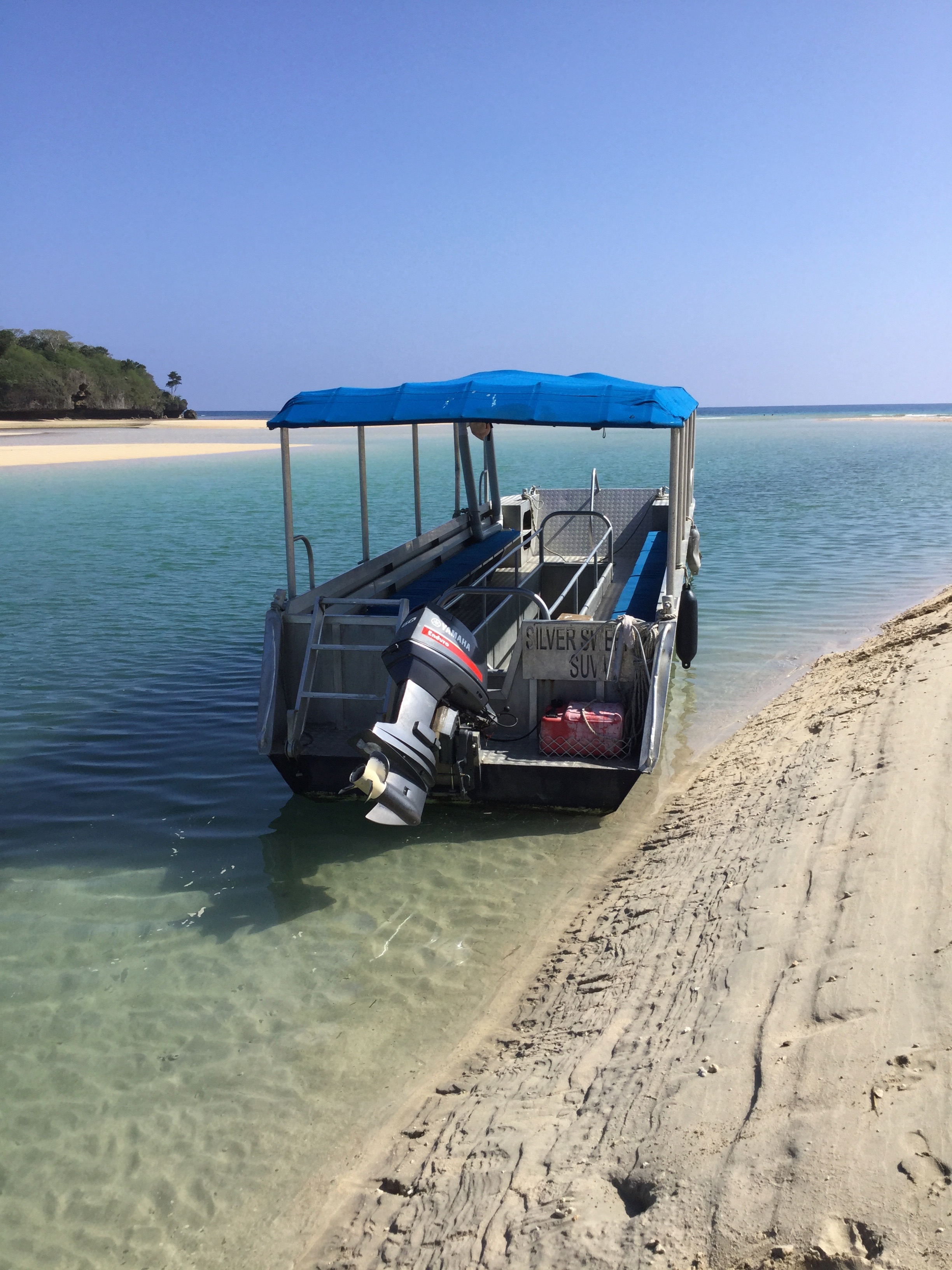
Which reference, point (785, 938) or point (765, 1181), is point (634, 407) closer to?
point (785, 938)

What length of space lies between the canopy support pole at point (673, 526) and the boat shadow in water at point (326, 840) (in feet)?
4.99

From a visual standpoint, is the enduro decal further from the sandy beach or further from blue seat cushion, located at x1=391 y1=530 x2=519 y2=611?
the sandy beach

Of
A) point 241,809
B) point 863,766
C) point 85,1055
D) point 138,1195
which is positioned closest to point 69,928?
point 85,1055

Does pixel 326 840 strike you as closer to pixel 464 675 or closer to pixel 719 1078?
pixel 464 675

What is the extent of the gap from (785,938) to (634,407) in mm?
3476

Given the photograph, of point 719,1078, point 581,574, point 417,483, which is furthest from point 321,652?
point 719,1078

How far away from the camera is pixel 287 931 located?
16.9 ft

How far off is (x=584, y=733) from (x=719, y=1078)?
293 cm

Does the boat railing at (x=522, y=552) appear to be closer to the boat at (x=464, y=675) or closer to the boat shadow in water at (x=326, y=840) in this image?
the boat at (x=464, y=675)

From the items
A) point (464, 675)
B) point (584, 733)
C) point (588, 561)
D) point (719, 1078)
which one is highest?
point (588, 561)

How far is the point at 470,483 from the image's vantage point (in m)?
11.4

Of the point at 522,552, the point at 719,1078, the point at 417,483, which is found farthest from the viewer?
the point at 522,552

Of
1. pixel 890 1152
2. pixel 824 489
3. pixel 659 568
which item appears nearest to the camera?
pixel 890 1152

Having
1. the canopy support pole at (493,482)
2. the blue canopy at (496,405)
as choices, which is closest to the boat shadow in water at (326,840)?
the blue canopy at (496,405)
